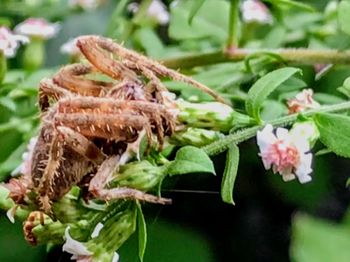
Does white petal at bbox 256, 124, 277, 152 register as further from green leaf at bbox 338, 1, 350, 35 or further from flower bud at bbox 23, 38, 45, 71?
flower bud at bbox 23, 38, 45, 71

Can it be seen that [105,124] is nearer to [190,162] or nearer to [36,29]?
[190,162]

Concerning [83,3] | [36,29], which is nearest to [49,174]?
[36,29]

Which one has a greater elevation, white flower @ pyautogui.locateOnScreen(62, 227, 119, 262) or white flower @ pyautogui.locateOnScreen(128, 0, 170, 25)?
white flower @ pyautogui.locateOnScreen(62, 227, 119, 262)

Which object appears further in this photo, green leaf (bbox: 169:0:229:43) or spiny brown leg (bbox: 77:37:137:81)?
green leaf (bbox: 169:0:229:43)

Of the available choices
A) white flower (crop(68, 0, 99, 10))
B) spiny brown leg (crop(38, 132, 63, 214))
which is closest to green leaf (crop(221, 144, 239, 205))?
spiny brown leg (crop(38, 132, 63, 214))

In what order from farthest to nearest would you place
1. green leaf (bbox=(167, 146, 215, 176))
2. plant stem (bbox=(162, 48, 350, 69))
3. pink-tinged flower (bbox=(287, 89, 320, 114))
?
plant stem (bbox=(162, 48, 350, 69)) → pink-tinged flower (bbox=(287, 89, 320, 114)) → green leaf (bbox=(167, 146, 215, 176))
